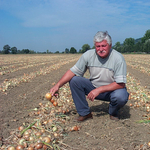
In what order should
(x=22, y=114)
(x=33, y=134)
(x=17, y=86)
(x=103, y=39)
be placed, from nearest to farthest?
(x=33, y=134) → (x=103, y=39) → (x=22, y=114) → (x=17, y=86)

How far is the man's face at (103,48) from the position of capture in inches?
96.7

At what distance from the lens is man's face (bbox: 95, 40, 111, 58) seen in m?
2.46

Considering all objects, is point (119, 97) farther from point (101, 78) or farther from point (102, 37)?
point (102, 37)

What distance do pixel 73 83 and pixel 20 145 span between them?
3.73 ft

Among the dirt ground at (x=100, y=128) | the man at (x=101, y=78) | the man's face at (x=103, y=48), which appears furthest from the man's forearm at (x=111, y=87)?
the dirt ground at (x=100, y=128)

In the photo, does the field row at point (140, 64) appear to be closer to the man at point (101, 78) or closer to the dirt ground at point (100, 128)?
the dirt ground at point (100, 128)

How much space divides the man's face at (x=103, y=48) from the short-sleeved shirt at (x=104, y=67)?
0.38 feet

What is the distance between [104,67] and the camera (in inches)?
102

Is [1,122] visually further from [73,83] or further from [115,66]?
[115,66]

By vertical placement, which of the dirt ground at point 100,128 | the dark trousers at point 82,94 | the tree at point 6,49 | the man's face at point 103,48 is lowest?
the dirt ground at point 100,128

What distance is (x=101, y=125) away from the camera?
103 inches

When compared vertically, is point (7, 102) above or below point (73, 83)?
below

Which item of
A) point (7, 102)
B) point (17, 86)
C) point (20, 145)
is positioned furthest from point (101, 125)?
point (17, 86)

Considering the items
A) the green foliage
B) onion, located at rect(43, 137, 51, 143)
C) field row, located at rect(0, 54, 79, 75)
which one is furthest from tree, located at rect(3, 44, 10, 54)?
onion, located at rect(43, 137, 51, 143)
